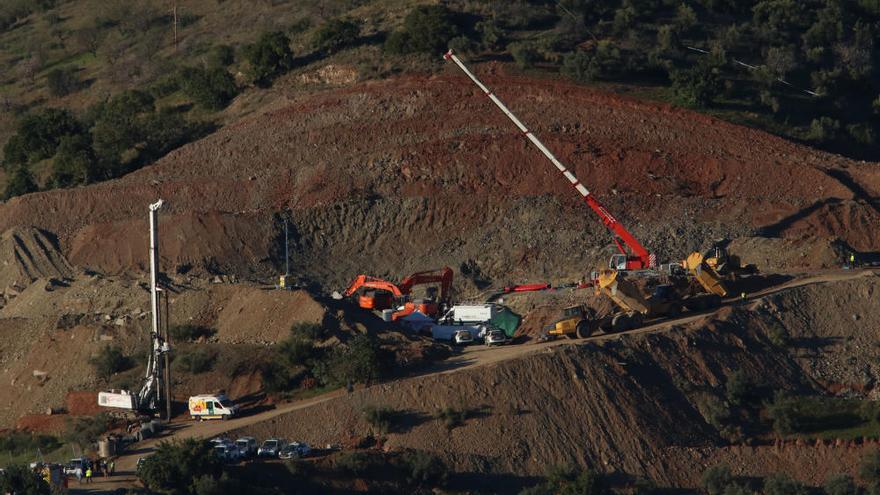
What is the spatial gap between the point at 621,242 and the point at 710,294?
7448 millimetres

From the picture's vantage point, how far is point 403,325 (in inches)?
2832

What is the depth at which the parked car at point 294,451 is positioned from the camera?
57094 mm

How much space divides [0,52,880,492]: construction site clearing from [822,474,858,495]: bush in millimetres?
1825

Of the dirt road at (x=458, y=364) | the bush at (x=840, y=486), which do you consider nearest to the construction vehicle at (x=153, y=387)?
the dirt road at (x=458, y=364)

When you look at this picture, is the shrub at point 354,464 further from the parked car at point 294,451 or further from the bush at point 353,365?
the bush at point 353,365

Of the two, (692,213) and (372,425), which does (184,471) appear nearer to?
(372,425)

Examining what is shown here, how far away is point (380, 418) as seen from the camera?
60.2 m

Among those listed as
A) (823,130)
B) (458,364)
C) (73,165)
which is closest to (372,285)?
(458,364)

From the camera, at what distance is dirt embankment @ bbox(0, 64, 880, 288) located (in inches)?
3150

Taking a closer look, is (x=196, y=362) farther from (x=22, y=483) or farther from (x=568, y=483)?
(x=568, y=483)

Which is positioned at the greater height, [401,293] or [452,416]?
[452,416]

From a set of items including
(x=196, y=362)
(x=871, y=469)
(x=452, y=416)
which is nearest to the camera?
(x=871, y=469)

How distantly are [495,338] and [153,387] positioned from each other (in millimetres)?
12927

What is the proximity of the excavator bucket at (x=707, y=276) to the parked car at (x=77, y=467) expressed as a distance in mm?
25576
